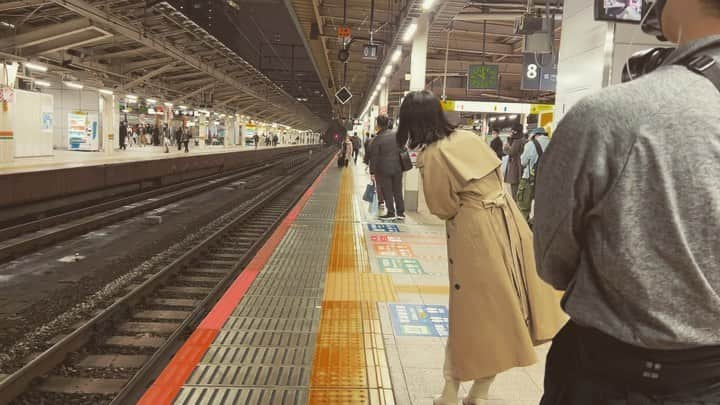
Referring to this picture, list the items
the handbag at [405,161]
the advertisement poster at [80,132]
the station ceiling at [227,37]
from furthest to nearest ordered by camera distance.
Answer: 1. the advertisement poster at [80,132]
2. the station ceiling at [227,37]
3. the handbag at [405,161]

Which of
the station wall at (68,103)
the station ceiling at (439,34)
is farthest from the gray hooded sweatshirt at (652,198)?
the station wall at (68,103)

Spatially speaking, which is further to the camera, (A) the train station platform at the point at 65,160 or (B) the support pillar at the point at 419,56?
(A) the train station platform at the point at 65,160

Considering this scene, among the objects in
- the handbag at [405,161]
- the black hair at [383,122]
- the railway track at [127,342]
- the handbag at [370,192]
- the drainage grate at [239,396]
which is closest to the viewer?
the drainage grate at [239,396]

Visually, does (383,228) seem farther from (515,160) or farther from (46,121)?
(46,121)

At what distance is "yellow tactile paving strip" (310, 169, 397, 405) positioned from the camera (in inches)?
138

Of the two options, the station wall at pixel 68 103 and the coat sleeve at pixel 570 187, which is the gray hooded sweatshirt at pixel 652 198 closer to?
the coat sleeve at pixel 570 187

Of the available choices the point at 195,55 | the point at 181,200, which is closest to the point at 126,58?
the point at 195,55

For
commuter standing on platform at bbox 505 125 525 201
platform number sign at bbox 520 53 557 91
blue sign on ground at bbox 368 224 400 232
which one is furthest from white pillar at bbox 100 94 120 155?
commuter standing on platform at bbox 505 125 525 201

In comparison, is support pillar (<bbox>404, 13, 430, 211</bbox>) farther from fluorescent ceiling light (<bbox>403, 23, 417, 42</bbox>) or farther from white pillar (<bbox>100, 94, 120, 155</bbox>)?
white pillar (<bbox>100, 94, 120, 155</bbox>)

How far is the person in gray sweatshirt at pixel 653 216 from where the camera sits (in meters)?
1.01

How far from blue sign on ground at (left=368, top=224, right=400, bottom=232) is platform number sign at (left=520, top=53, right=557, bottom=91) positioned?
5.70 m

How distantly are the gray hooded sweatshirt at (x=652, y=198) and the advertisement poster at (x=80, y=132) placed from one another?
1137 inches

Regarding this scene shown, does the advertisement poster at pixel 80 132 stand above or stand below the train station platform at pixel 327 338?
above

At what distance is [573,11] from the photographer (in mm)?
6543
